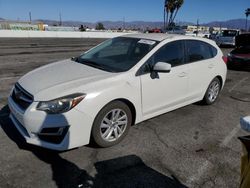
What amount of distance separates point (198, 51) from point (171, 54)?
3.11 ft

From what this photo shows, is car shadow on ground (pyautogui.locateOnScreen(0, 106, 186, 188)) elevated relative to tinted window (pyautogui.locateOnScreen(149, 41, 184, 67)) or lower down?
lower down

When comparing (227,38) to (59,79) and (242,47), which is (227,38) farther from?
(59,79)

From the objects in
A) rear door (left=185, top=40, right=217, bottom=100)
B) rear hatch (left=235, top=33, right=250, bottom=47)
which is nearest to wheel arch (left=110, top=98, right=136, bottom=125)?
rear door (left=185, top=40, right=217, bottom=100)

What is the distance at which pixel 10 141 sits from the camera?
381 centimetres

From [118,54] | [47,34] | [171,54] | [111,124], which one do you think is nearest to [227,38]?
[171,54]

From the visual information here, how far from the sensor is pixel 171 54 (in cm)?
456

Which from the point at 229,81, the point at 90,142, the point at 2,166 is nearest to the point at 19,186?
the point at 2,166

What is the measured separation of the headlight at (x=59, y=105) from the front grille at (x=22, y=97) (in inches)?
9.5

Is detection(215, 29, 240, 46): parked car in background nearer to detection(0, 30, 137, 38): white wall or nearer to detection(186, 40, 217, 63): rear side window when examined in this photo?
detection(186, 40, 217, 63): rear side window

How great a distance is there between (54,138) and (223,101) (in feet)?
14.7

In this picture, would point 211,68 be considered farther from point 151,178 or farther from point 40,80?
point 40,80

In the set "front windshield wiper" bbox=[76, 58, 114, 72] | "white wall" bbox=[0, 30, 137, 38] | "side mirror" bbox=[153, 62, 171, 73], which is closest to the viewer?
"side mirror" bbox=[153, 62, 171, 73]

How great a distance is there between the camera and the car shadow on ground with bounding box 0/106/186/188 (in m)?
2.96

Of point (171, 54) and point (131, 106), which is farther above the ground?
point (171, 54)
